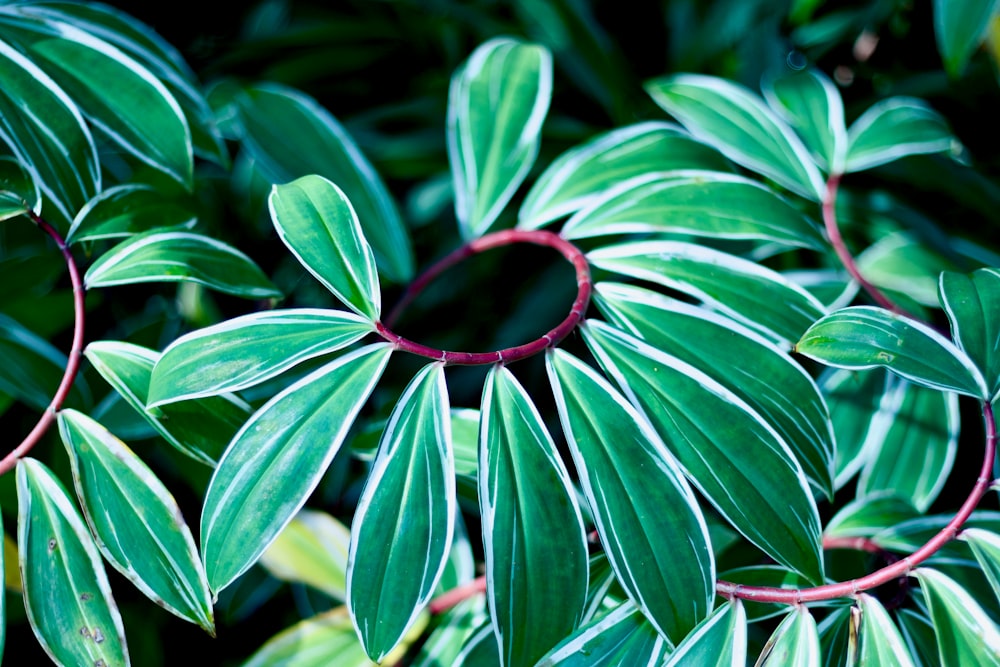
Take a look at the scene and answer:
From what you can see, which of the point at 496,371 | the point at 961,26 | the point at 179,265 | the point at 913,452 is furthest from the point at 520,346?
the point at 961,26

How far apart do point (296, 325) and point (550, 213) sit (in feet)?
0.84

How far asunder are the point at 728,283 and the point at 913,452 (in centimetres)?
25

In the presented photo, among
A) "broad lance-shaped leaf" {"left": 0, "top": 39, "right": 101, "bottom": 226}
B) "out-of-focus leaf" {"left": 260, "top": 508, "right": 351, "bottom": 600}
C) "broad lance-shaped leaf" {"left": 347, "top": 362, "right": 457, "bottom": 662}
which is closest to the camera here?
"broad lance-shaped leaf" {"left": 347, "top": 362, "right": 457, "bottom": 662}

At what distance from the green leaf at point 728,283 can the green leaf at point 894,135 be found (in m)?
0.21

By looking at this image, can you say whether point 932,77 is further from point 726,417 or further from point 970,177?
point 726,417

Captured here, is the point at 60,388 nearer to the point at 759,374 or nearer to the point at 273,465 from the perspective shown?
the point at 273,465

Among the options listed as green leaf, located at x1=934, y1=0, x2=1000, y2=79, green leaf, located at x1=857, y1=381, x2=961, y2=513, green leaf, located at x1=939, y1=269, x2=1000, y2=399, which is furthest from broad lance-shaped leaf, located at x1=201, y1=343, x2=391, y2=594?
green leaf, located at x1=934, y1=0, x2=1000, y2=79

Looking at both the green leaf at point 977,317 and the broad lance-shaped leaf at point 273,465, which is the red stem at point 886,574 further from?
the broad lance-shaped leaf at point 273,465

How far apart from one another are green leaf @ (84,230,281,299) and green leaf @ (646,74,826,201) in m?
0.39

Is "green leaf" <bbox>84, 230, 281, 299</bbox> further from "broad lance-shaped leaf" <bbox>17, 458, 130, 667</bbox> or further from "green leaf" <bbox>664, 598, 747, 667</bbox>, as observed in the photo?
"green leaf" <bbox>664, 598, 747, 667</bbox>

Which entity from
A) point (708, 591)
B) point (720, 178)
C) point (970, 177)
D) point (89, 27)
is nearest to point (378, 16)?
point (89, 27)

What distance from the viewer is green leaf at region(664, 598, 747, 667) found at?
0.42m

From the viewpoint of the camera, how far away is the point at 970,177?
0.83 metres

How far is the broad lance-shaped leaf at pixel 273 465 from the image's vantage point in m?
0.42
